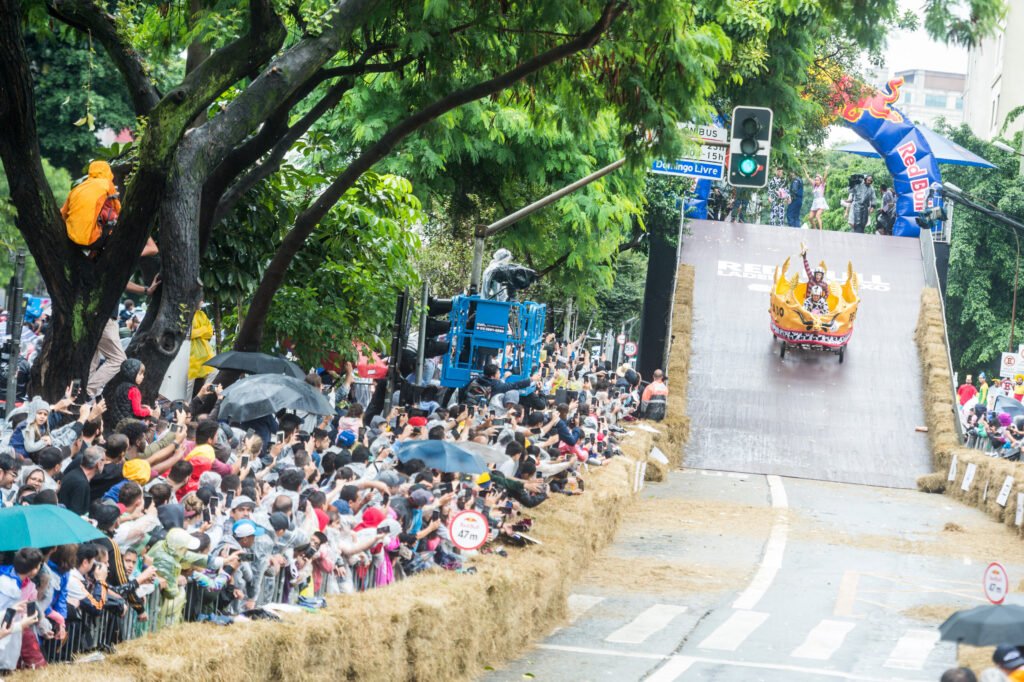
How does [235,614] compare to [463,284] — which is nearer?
[235,614]

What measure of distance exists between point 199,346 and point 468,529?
8767mm

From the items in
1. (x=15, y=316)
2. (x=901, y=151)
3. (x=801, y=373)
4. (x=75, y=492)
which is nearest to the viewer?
(x=75, y=492)

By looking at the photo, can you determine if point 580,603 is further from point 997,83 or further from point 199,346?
point 997,83

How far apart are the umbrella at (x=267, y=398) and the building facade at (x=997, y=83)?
59.6m

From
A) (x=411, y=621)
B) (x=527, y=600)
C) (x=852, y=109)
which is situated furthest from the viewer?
(x=852, y=109)

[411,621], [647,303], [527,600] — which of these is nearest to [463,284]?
[647,303]

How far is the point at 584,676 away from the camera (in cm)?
1380

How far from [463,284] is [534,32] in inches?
765

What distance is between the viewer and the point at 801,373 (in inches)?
1410

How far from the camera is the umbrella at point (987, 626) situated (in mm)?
8453

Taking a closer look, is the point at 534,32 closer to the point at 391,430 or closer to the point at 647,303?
the point at 391,430

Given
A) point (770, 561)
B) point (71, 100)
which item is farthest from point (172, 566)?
point (71, 100)

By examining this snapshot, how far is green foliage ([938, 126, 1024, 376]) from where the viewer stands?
196ft

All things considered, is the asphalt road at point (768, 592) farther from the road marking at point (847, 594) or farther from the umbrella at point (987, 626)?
the umbrella at point (987, 626)
